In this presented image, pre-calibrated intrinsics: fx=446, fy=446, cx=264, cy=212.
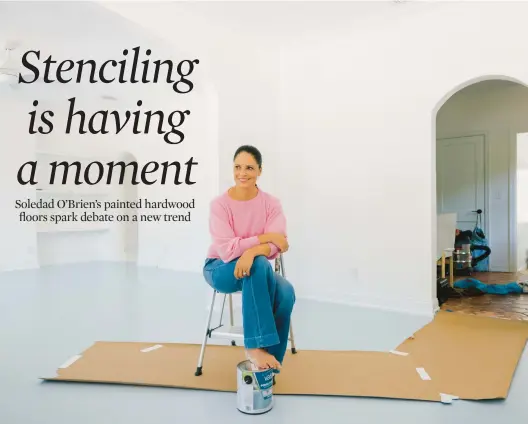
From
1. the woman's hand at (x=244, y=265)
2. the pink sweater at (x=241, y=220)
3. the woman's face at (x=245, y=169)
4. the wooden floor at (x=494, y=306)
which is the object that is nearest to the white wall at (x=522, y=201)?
the wooden floor at (x=494, y=306)

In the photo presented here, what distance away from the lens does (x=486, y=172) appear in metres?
6.55

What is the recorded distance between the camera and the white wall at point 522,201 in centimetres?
644

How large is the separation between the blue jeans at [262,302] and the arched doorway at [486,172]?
430 cm

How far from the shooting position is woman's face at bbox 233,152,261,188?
230cm

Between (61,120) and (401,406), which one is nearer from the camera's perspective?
(401,406)

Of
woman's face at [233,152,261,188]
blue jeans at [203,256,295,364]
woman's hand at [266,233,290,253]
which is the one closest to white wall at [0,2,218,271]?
woman's face at [233,152,261,188]

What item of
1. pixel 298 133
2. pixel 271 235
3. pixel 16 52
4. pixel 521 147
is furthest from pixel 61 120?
pixel 521 147

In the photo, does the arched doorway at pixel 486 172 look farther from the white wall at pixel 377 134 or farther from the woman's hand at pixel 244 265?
the woman's hand at pixel 244 265

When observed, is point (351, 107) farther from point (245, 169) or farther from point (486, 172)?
point (486, 172)

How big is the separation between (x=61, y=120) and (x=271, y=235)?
23.1 ft

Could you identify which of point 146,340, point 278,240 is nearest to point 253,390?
point 278,240

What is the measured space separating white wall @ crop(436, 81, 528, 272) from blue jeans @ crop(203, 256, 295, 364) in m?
5.31

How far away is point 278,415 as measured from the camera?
2.01 metres

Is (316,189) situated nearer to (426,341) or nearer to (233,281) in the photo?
(426,341)
